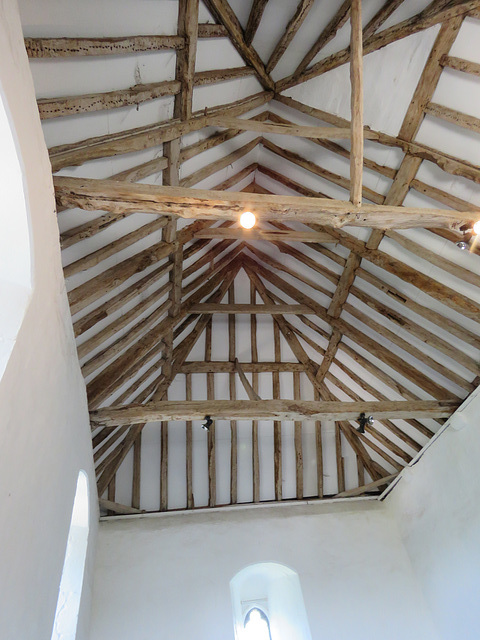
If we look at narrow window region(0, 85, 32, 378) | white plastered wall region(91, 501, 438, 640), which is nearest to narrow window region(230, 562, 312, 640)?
white plastered wall region(91, 501, 438, 640)

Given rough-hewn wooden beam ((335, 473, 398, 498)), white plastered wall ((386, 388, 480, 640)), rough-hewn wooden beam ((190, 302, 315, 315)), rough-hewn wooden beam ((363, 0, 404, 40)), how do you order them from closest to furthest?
rough-hewn wooden beam ((363, 0, 404, 40))
white plastered wall ((386, 388, 480, 640))
rough-hewn wooden beam ((190, 302, 315, 315))
rough-hewn wooden beam ((335, 473, 398, 498))

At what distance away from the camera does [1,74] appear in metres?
1.90

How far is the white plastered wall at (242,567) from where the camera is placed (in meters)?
5.26

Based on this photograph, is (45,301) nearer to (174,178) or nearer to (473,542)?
(174,178)

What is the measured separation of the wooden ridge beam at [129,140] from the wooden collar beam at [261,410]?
8.49 ft

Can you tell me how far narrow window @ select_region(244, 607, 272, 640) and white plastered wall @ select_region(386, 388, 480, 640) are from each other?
208 cm

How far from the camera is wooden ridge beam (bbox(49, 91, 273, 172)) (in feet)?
9.73

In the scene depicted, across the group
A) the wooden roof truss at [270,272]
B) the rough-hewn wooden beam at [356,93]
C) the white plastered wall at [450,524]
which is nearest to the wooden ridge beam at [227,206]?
the wooden roof truss at [270,272]

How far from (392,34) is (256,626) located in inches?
268

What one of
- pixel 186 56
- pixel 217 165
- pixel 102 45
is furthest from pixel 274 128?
pixel 102 45

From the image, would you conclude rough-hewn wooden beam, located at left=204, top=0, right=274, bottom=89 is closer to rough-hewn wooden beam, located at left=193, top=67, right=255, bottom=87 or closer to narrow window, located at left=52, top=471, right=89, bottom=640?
rough-hewn wooden beam, located at left=193, top=67, right=255, bottom=87

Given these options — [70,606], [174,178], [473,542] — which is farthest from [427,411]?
[70,606]

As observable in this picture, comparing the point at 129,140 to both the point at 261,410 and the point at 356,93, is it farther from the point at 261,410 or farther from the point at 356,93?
the point at 261,410

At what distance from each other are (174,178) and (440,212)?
84.2 inches
